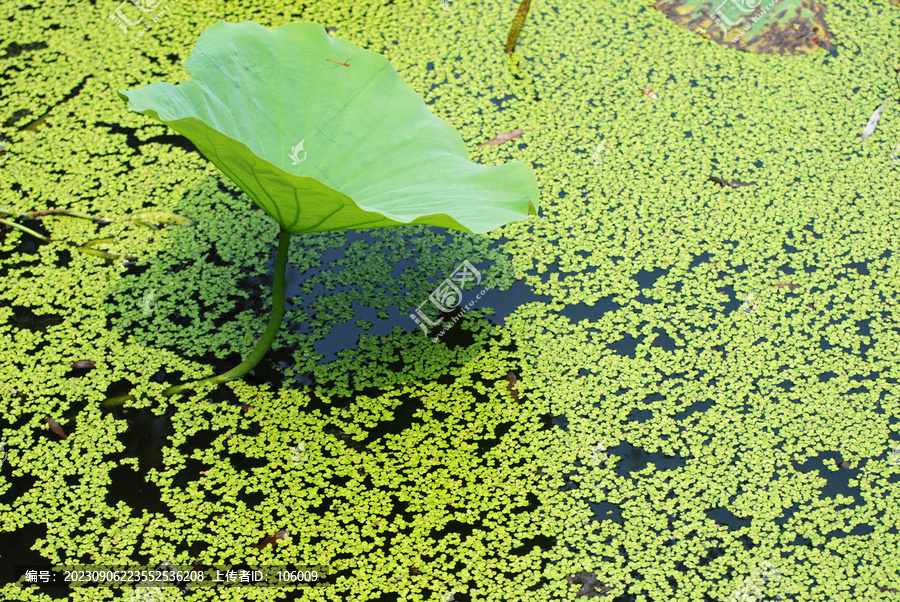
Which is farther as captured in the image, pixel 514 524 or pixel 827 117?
pixel 827 117

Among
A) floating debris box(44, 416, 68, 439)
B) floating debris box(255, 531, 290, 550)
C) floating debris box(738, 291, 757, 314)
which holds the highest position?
floating debris box(738, 291, 757, 314)

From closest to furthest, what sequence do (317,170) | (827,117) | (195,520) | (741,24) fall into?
(195,520) < (317,170) < (827,117) < (741,24)

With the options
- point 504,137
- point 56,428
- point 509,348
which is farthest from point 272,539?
point 504,137

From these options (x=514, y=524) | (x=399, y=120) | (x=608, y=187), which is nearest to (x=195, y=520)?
(x=514, y=524)

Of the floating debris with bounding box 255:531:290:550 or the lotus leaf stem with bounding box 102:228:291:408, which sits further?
the lotus leaf stem with bounding box 102:228:291:408

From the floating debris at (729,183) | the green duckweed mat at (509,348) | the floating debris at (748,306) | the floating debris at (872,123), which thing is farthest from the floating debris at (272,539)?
the floating debris at (872,123)

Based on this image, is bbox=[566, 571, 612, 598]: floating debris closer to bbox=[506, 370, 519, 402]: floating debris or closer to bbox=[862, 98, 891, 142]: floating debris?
bbox=[506, 370, 519, 402]: floating debris

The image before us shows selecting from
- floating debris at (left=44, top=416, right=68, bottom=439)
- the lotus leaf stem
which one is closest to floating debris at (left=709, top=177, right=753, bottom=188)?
the lotus leaf stem

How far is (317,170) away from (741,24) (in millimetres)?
2235

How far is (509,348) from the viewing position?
8.39 ft

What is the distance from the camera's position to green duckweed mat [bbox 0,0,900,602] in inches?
83.8

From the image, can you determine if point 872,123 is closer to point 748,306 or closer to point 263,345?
point 748,306

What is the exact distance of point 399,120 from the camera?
2539mm

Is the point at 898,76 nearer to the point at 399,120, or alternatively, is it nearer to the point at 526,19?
the point at 526,19
